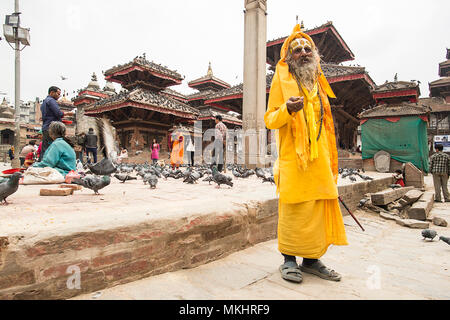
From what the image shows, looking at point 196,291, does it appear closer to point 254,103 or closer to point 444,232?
point 444,232

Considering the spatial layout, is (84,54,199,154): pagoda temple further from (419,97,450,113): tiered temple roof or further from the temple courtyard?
(419,97,450,113): tiered temple roof

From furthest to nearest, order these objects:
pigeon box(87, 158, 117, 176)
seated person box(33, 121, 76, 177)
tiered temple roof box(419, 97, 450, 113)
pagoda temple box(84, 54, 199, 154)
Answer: tiered temple roof box(419, 97, 450, 113)
pagoda temple box(84, 54, 199, 154)
seated person box(33, 121, 76, 177)
pigeon box(87, 158, 117, 176)

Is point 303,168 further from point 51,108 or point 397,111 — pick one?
point 397,111

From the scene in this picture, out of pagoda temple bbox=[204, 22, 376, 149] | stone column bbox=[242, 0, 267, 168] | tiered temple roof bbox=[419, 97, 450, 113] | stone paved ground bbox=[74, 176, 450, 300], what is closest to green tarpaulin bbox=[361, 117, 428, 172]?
pagoda temple bbox=[204, 22, 376, 149]

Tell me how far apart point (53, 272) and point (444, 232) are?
19.1 ft

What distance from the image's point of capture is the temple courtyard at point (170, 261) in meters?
1.40

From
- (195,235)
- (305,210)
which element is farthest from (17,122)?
(305,210)

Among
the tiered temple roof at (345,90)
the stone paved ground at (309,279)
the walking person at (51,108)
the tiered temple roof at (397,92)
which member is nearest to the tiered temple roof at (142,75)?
the tiered temple roof at (345,90)

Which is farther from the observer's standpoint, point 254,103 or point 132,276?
point 254,103

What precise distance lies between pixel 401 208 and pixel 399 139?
6.36 meters

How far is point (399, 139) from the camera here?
36.7 feet

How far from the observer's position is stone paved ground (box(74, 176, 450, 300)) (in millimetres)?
1652

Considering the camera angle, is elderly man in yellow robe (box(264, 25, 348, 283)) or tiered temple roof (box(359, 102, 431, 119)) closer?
elderly man in yellow robe (box(264, 25, 348, 283))
